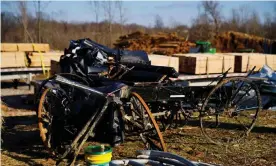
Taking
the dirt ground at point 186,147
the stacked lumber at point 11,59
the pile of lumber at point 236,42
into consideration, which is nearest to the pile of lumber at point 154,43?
the pile of lumber at point 236,42

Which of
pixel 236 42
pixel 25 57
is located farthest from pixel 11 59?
pixel 236 42

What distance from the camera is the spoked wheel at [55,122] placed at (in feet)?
19.3

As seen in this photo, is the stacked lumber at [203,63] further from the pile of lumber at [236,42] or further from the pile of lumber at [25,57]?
the pile of lumber at [236,42]

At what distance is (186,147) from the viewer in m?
6.84

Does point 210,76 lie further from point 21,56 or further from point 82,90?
point 82,90

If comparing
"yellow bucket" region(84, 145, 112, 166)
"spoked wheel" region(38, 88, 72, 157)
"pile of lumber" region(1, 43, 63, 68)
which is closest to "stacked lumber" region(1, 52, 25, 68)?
"pile of lumber" region(1, 43, 63, 68)

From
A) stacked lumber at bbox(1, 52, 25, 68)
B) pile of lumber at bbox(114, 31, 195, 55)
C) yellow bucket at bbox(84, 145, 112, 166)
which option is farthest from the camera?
pile of lumber at bbox(114, 31, 195, 55)

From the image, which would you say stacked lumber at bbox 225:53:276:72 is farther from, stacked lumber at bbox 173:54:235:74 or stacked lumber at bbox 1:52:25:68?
stacked lumber at bbox 1:52:25:68

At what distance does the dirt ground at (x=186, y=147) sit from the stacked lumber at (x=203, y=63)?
127 inches

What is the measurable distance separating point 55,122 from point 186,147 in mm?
2229

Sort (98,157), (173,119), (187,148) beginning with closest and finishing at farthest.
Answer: (98,157), (187,148), (173,119)

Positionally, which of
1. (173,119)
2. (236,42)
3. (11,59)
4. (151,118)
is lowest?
(173,119)

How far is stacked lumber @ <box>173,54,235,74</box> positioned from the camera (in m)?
12.0

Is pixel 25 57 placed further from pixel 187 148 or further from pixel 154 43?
pixel 154 43
